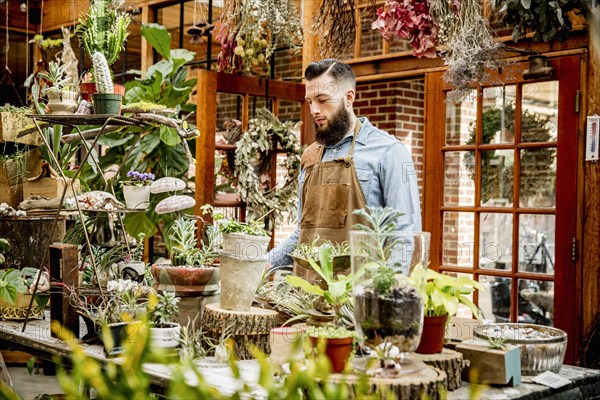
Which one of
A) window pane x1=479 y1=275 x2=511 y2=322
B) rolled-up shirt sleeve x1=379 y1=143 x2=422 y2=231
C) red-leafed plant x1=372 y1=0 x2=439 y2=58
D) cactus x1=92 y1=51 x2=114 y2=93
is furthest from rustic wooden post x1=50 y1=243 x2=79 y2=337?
window pane x1=479 y1=275 x2=511 y2=322

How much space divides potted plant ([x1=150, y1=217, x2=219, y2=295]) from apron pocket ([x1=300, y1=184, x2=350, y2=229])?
79 cm

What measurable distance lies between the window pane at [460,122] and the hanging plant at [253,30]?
1167mm

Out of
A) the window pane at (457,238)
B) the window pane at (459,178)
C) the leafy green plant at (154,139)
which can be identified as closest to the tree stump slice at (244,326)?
the window pane at (457,238)

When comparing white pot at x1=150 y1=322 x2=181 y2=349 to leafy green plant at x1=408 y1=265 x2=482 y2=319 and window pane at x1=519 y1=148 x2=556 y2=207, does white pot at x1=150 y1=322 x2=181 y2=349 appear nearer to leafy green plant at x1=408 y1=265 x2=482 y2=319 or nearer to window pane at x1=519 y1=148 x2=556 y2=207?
leafy green plant at x1=408 y1=265 x2=482 y2=319

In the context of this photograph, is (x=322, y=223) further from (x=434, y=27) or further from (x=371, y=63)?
(x=371, y=63)

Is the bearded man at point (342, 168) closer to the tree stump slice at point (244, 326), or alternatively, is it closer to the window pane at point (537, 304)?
the tree stump slice at point (244, 326)

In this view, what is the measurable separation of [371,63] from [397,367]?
3.71m

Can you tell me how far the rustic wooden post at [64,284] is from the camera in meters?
2.94

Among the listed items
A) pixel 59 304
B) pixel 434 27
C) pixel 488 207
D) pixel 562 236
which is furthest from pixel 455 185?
pixel 59 304

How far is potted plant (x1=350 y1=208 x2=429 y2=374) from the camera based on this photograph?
2021 millimetres

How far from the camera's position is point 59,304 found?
9.76 ft

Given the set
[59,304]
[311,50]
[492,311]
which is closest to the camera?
[59,304]

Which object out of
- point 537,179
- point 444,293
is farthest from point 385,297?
point 537,179

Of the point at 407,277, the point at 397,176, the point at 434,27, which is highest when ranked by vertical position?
the point at 434,27
